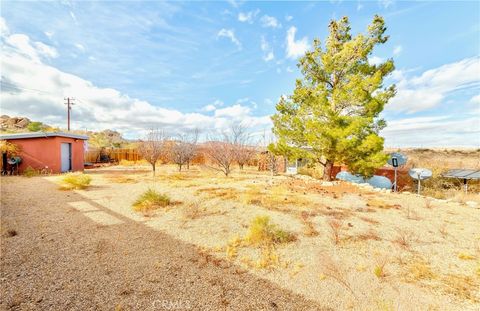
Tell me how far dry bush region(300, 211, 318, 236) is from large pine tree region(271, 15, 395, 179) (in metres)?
5.31

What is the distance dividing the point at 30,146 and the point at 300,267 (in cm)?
1788

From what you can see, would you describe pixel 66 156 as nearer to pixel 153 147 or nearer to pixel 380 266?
pixel 153 147

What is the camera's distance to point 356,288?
2693 millimetres

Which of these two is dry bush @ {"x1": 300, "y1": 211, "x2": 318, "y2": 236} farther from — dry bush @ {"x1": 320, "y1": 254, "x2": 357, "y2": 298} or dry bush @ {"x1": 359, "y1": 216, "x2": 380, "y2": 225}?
dry bush @ {"x1": 359, "y1": 216, "x2": 380, "y2": 225}

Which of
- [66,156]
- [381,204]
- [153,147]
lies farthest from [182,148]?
[381,204]

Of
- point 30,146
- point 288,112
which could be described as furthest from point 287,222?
point 30,146

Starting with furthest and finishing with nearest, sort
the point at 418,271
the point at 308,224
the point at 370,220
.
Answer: the point at 370,220 < the point at 308,224 < the point at 418,271

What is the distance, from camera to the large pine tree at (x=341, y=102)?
384 inches

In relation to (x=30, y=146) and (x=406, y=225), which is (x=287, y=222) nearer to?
(x=406, y=225)

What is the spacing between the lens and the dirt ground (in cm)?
247

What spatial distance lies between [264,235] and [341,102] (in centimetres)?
867

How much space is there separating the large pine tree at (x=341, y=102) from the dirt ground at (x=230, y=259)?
13.6 feet

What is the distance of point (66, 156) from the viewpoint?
15023 mm

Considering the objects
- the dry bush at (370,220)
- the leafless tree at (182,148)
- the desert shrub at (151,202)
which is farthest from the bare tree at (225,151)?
the dry bush at (370,220)
